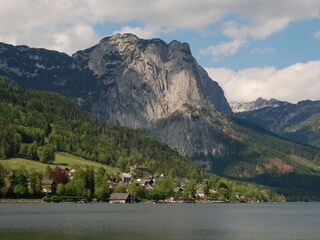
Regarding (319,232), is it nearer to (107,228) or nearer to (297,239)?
(297,239)

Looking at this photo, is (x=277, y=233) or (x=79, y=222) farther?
(x=79, y=222)

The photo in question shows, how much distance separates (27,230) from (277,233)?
43018 millimetres

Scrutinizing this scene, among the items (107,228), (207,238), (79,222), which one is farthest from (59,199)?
(207,238)

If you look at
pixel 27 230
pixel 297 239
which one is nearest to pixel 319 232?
pixel 297 239

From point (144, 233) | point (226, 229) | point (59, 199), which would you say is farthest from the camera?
point (59, 199)

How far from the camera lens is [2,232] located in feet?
274

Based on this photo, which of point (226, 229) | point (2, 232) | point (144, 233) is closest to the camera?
point (2, 232)

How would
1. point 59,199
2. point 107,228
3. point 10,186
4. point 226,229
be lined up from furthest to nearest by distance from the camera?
point 59,199 → point 10,186 → point 226,229 → point 107,228

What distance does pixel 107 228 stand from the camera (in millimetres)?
95688

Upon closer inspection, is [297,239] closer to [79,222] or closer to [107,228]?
[107,228]

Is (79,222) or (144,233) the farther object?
(79,222)

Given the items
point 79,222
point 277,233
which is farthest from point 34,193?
point 277,233

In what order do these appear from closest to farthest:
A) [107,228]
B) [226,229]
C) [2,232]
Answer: [2,232], [107,228], [226,229]

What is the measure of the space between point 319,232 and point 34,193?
118m
